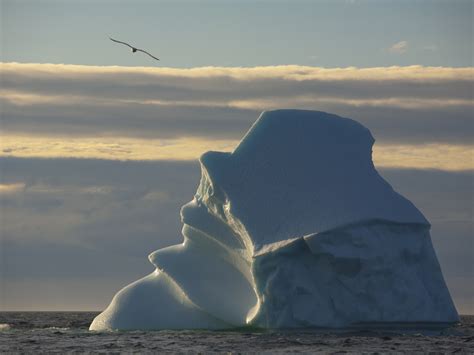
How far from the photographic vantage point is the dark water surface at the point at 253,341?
25.0 metres

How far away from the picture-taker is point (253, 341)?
87.8 ft

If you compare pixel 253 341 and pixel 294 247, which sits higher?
pixel 294 247

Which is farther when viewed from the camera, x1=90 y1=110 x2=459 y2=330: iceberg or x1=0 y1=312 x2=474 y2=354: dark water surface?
x1=90 y1=110 x2=459 y2=330: iceberg

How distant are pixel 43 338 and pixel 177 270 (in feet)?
15.4

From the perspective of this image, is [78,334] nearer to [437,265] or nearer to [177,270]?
[177,270]

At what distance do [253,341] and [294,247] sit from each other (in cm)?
270

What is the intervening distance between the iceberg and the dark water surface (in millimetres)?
546

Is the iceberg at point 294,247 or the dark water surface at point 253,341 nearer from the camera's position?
the dark water surface at point 253,341

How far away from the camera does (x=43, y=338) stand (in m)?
30.8

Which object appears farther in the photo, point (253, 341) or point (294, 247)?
point (294, 247)

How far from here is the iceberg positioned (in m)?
27.6

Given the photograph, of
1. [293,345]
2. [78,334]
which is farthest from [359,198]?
[78,334]

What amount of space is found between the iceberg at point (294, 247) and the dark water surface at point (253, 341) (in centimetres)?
55

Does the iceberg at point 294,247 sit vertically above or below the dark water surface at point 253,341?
above
